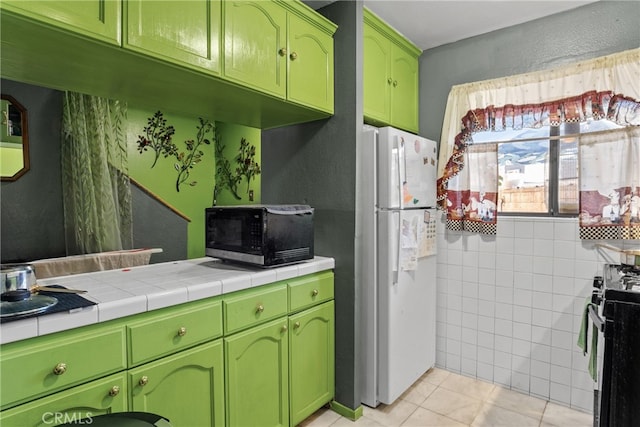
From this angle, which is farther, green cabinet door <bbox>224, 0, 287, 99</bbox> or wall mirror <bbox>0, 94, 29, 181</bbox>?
wall mirror <bbox>0, 94, 29, 181</bbox>

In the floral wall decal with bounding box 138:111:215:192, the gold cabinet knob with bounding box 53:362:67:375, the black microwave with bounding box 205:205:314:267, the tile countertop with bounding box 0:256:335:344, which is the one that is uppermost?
the floral wall decal with bounding box 138:111:215:192

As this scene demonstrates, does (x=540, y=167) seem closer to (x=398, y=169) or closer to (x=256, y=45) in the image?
(x=398, y=169)

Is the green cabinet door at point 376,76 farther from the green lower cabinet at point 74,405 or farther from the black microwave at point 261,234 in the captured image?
the green lower cabinet at point 74,405

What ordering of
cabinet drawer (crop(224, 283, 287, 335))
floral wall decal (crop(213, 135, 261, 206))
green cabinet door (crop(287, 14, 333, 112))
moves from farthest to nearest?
floral wall decal (crop(213, 135, 261, 206)) < green cabinet door (crop(287, 14, 333, 112)) < cabinet drawer (crop(224, 283, 287, 335))

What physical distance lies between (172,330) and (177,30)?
3.85ft

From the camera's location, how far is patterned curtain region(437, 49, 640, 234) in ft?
6.61

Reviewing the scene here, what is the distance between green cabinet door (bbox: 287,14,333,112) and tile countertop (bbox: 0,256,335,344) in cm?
→ 94

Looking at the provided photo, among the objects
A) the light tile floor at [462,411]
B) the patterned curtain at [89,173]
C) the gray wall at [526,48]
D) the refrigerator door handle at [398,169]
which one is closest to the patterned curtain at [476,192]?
the gray wall at [526,48]

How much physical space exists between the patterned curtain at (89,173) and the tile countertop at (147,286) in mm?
663

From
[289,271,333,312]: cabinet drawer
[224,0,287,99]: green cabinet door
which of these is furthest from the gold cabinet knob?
[224,0,287,99]: green cabinet door

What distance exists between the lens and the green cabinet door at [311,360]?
6.18 ft

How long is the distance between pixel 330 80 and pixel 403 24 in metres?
0.76

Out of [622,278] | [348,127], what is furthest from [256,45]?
[622,278]

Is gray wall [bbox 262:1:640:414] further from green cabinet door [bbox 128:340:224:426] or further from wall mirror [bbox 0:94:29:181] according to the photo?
wall mirror [bbox 0:94:29:181]
